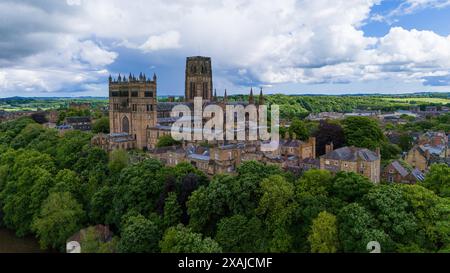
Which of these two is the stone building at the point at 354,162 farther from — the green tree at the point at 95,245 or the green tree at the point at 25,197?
the green tree at the point at 25,197

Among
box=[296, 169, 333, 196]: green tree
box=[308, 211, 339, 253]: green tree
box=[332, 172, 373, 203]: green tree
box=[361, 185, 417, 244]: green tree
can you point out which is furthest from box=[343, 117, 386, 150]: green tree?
box=[308, 211, 339, 253]: green tree

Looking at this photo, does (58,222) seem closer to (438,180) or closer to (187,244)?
(187,244)

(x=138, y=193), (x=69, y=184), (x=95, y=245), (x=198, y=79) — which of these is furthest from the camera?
(x=198, y=79)

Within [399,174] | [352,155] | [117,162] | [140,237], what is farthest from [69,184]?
[399,174]

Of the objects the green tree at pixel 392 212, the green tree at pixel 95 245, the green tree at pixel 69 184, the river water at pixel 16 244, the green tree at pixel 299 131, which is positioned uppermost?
the green tree at pixel 299 131

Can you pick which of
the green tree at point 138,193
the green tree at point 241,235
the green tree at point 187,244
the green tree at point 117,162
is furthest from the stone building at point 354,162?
the green tree at point 117,162

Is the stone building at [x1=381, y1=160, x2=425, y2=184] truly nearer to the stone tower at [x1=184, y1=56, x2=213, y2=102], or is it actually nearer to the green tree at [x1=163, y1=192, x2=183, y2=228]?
the green tree at [x1=163, y1=192, x2=183, y2=228]

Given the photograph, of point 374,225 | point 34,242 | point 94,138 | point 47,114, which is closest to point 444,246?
Result: point 374,225
